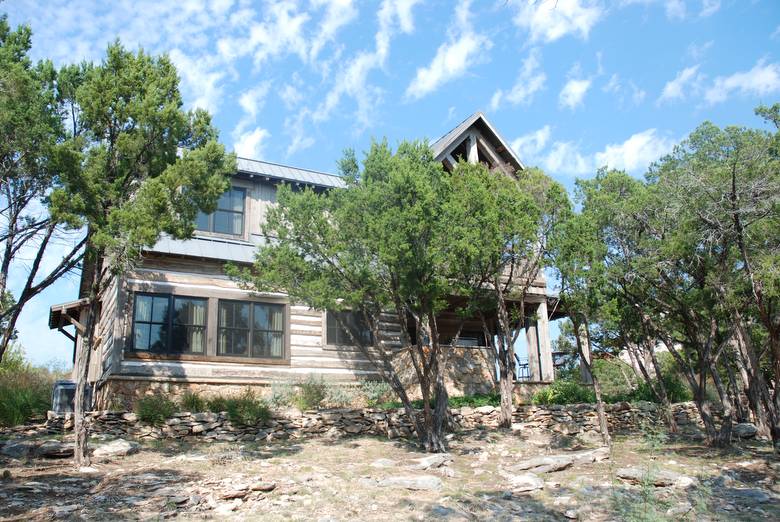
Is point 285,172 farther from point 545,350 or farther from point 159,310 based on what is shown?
point 545,350

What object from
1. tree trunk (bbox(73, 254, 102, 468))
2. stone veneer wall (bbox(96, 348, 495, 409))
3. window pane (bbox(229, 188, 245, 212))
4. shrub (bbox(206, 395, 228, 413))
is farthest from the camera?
window pane (bbox(229, 188, 245, 212))

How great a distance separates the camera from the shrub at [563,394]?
18.2 metres

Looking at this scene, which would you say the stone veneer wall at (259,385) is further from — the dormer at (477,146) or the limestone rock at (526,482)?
the limestone rock at (526,482)

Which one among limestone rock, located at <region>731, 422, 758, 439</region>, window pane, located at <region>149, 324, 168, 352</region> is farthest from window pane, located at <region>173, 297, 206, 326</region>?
limestone rock, located at <region>731, 422, 758, 439</region>

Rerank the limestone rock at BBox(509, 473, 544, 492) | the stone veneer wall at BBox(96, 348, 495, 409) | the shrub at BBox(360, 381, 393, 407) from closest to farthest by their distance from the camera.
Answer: the limestone rock at BBox(509, 473, 544, 492)
the stone veneer wall at BBox(96, 348, 495, 409)
the shrub at BBox(360, 381, 393, 407)

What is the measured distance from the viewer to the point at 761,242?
13734 mm

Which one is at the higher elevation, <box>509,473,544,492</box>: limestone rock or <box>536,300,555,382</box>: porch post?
<box>536,300,555,382</box>: porch post

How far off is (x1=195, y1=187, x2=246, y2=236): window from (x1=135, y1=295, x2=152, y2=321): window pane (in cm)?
263

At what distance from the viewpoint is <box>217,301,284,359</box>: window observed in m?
16.9

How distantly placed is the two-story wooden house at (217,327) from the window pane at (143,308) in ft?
0.08

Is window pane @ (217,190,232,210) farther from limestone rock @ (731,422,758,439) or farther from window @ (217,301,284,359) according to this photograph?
limestone rock @ (731,422,758,439)

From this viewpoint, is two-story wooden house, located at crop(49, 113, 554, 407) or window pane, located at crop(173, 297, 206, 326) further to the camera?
window pane, located at crop(173, 297, 206, 326)

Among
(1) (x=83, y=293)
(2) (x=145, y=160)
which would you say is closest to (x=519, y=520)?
(2) (x=145, y=160)

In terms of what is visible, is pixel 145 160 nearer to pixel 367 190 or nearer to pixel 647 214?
pixel 367 190
